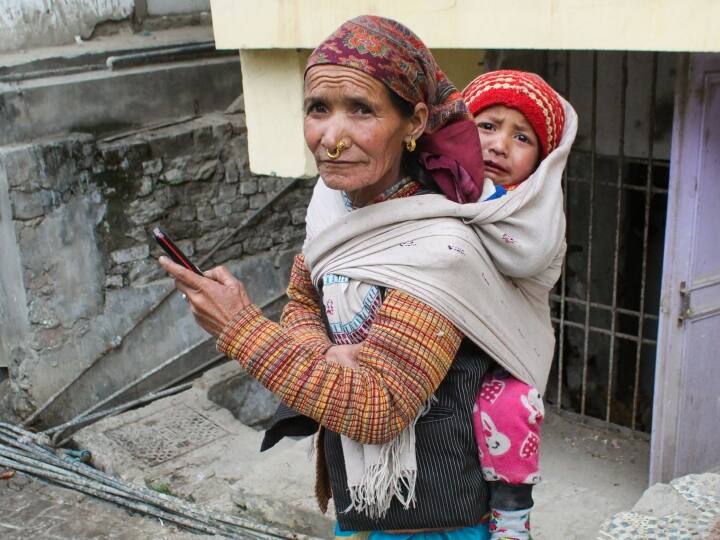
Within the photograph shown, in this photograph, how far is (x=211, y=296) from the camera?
65.2 inches

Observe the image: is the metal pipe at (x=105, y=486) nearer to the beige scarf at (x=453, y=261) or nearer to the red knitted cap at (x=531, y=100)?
the beige scarf at (x=453, y=261)

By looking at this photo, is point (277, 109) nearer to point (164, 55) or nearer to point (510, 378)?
point (164, 55)

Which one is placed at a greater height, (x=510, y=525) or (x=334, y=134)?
(x=334, y=134)

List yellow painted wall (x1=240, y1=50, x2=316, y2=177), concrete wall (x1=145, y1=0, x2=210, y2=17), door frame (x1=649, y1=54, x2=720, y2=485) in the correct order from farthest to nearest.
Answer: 1. concrete wall (x1=145, y1=0, x2=210, y2=17)
2. yellow painted wall (x1=240, y1=50, x2=316, y2=177)
3. door frame (x1=649, y1=54, x2=720, y2=485)

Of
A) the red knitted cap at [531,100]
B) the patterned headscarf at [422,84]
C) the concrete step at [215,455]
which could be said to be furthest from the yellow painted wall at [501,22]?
the concrete step at [215,455]

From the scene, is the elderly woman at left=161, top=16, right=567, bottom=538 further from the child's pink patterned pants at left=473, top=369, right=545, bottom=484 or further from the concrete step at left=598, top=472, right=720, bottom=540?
the concrete step at left=598, top=472, right=720, bottom=540

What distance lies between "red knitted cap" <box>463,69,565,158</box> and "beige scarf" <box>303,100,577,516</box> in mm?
81

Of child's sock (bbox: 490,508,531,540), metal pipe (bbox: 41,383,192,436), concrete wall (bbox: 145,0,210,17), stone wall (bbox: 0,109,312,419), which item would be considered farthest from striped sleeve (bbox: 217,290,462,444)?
concrete wall (bbox: 145,0,210,17)

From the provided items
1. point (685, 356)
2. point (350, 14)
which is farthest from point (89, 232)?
point (685, 356)

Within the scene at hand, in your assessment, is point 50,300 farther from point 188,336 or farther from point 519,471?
point 519,471

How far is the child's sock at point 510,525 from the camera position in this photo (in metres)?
1.81

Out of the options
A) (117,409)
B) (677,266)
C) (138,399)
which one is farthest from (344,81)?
(138,399)

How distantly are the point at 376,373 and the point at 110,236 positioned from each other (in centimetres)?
487

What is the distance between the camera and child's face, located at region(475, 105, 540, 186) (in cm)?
189
